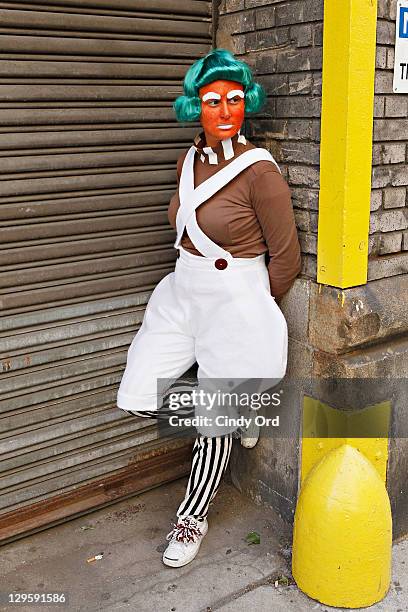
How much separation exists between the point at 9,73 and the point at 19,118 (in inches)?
7.7

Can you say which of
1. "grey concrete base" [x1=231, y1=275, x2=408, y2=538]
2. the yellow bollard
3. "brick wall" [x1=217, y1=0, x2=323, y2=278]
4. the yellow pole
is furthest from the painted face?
the yellow bollard

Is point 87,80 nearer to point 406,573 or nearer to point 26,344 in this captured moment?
point 26,344

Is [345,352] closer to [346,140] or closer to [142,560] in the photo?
[346,140]

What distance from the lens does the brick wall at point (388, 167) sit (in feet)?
10.5

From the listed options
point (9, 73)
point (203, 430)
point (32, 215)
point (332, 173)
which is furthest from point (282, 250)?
point (9, 73)

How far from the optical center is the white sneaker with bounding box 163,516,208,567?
3531mm

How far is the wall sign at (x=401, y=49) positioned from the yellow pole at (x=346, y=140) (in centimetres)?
18

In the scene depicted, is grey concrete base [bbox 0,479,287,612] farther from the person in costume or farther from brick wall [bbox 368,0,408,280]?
brick wall [bbox 368,0,408,280]

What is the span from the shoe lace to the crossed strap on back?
1.38 metres

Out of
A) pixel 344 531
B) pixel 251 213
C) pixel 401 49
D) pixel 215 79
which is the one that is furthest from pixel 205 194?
pixel 344 531

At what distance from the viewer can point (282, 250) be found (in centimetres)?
333

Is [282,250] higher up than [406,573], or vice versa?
[282,250]

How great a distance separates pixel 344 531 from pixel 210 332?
1.06 m

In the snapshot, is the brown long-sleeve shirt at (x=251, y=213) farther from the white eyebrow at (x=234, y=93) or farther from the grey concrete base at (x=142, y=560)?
the grey concrete base at (x=142, y=560)
